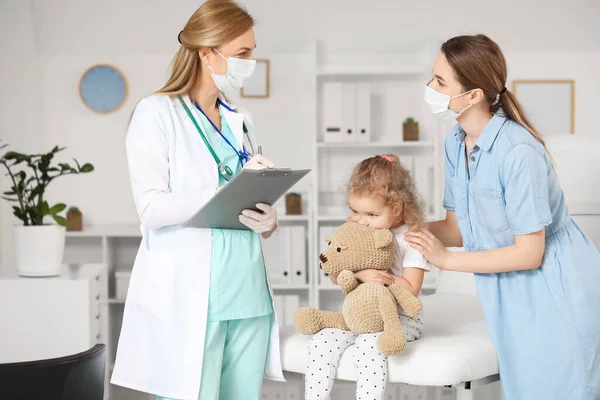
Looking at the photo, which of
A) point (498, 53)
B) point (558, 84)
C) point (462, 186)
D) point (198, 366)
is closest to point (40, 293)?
point (198, 366)

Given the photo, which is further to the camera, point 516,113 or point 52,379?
point 516,113

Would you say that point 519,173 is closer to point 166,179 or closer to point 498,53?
point 498,53

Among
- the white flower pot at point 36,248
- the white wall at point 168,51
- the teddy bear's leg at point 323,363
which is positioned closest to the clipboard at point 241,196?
the teddy bear's leg at point 323,363

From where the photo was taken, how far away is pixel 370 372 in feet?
5.13

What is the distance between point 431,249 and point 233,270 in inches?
16.8

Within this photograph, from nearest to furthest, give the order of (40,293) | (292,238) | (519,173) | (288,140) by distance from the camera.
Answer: (519,173), (40,293), (292,238), (288,140)

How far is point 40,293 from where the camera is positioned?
2.65 metres

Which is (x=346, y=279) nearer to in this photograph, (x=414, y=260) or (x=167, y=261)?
(x=414, y=260)

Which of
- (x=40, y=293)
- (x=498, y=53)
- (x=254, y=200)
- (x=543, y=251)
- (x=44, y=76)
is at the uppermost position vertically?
(x=44, y=76)

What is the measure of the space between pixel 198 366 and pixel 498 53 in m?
0.92

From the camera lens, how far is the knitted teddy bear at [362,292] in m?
1.60

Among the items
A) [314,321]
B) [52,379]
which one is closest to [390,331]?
[314,321]

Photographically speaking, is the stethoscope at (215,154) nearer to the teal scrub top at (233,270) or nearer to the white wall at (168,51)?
the teal scrub top at (233,270)

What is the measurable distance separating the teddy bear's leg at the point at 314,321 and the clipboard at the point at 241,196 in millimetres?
233
